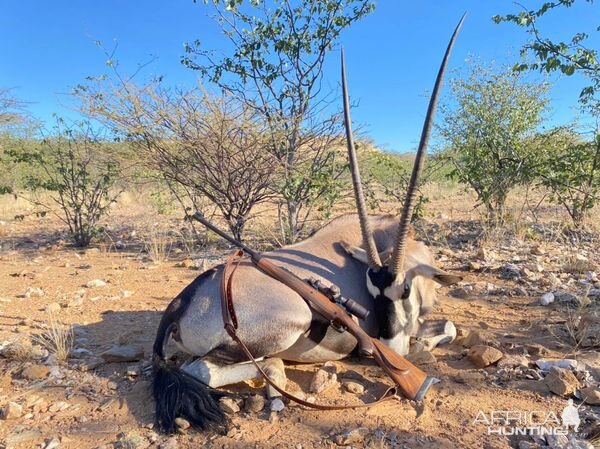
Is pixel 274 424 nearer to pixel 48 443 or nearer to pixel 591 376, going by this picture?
pixel 48 443

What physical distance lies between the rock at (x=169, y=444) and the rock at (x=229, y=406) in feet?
1.10

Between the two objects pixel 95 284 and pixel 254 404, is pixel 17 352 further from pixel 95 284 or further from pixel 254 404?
pixel 95 284

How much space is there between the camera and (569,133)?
7.88m

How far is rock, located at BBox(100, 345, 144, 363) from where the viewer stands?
11.3 feet

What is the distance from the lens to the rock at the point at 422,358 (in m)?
3.33

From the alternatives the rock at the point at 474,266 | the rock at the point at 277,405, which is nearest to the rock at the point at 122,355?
the rock at the point at 277,405

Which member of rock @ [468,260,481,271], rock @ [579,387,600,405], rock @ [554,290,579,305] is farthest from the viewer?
rock @ [468,260,481,271]

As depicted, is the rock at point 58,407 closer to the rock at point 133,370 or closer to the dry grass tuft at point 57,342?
the rock at point 133,370

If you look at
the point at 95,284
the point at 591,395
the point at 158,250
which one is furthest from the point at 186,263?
the point at 591,395

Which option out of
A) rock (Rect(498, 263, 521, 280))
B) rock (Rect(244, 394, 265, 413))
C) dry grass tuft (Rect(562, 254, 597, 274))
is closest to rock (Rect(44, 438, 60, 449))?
rock (Rect(244, 394, 265, 413))

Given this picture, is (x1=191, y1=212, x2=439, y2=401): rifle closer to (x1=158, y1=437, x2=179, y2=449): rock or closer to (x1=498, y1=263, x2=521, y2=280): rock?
(x1=158, y1=437, x2=179, y2=449): rock

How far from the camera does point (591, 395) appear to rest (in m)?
2.62

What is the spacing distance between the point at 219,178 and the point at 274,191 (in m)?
0.81

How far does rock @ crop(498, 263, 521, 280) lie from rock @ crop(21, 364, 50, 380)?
15.1 ft
